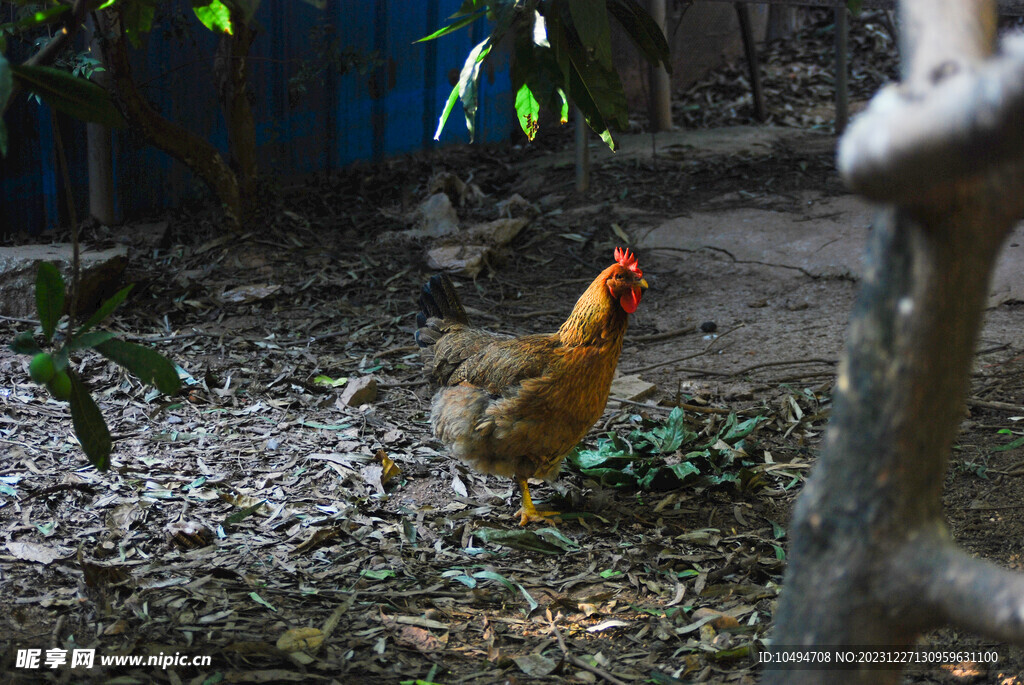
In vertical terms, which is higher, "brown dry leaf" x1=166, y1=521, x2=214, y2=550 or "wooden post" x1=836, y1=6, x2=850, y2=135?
"wooden post" x1=836, y1=6, x2=850, y2=135

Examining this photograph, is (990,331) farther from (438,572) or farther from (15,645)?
(15,645)

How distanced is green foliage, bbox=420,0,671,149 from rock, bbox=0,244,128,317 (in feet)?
13.7

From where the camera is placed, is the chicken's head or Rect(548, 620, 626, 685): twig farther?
the chicken's head

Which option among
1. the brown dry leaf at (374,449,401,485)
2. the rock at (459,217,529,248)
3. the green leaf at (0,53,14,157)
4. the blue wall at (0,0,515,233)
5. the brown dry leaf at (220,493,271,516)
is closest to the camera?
the green leaf at (0,53,14,157)

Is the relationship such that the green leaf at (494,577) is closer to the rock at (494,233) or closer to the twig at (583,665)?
the twig at (583,665)

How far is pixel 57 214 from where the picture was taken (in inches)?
263

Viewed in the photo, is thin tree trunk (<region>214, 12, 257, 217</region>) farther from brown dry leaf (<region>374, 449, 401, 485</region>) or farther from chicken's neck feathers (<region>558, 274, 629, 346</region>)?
chicken's neck feathers (<region>558, 274, 629, 346</region>)

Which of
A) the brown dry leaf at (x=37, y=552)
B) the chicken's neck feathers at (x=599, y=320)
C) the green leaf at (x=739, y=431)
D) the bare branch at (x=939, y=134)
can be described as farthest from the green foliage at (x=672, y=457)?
the bare branch at (x=939, y=134)

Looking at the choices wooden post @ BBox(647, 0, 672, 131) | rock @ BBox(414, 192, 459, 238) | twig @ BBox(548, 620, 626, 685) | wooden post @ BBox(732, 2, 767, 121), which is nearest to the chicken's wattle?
twig @ BBox(548, 620, 626, 685)

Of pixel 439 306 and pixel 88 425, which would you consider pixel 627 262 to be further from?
pixel 88 425

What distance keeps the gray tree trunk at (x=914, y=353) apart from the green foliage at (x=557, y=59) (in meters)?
1.29

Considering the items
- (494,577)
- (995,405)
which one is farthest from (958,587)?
(995,405)

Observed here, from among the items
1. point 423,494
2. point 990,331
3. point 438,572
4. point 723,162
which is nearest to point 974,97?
point 438,572

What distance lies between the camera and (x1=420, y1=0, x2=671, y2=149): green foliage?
2.19 meters
